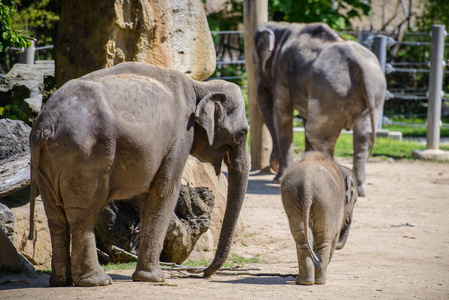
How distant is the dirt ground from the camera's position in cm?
436

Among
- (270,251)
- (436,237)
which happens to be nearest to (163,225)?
(270,251)

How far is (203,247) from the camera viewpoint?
649cm

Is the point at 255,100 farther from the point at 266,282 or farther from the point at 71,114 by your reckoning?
the point at 71,114

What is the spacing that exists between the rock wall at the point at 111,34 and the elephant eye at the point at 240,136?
1420 millimetres

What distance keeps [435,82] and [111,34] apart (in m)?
8.53

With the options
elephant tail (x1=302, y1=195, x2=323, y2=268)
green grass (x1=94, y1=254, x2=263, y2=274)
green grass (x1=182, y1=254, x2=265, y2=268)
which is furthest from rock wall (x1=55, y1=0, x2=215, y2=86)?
elephant tail (x1=302, y1=195, x2=323, y2=268)

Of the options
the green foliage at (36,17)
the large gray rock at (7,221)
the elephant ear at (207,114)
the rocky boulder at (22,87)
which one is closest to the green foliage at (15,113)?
the rocky boulder at (22,87)

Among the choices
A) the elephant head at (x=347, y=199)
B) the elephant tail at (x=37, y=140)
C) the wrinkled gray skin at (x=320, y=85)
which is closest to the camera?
the elephant tail at (x=37, y=140)

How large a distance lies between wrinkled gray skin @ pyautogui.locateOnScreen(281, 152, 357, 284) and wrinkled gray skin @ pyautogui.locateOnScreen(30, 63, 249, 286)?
651mm

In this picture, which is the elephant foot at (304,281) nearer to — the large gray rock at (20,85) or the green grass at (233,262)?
the green grass at (233,262)

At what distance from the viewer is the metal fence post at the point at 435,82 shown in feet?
41.7

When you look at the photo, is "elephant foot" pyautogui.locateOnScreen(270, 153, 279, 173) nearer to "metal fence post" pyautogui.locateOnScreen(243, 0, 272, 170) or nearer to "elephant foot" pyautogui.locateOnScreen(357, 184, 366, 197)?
"metal fence post" pyautogui.locateOnScreen(243, 0, 272, 170)

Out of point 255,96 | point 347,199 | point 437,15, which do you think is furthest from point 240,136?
point 437,15

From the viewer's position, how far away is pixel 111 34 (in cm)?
585
